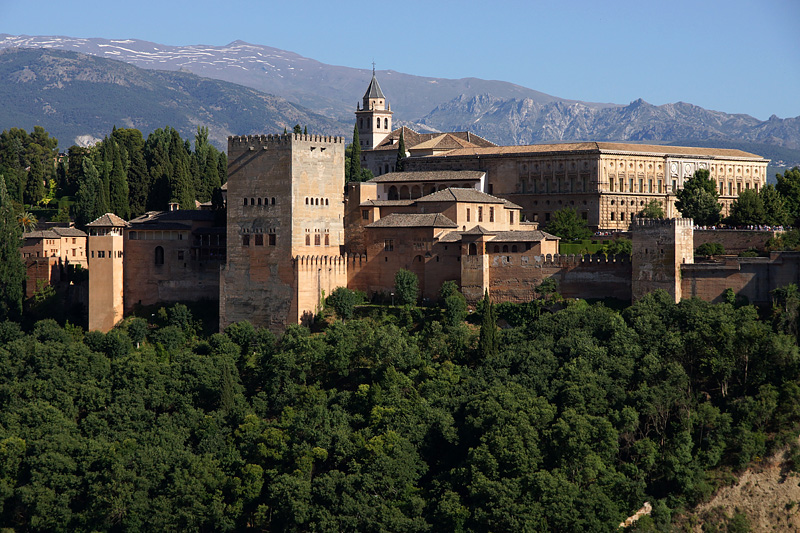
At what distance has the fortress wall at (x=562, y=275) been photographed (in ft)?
188

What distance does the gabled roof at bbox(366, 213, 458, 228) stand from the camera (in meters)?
59.8

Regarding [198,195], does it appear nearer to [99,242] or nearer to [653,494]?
[99,242]

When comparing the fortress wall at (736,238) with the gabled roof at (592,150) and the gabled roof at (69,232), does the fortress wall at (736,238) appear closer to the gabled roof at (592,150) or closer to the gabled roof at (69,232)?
the gabled roof at (592,150)

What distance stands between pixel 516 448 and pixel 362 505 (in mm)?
6356

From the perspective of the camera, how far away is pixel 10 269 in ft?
220

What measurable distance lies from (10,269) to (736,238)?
4113cm

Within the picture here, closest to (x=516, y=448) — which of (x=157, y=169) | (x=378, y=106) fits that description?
(x=157, y=169)

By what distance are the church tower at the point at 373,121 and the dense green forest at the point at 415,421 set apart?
48029mm

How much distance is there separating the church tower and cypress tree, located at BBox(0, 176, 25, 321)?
4068cm

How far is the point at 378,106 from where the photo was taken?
351 ft

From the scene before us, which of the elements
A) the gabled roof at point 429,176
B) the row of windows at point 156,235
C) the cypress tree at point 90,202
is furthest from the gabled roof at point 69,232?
the gabled roof at point 429,176

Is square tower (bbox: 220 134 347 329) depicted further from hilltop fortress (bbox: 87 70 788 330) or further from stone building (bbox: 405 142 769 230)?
stone building (bbox: 405 142 769 230)

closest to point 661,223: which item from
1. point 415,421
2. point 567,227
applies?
point 567,227

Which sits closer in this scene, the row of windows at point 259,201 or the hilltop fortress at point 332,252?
the hilltop fortress at point 332,252
